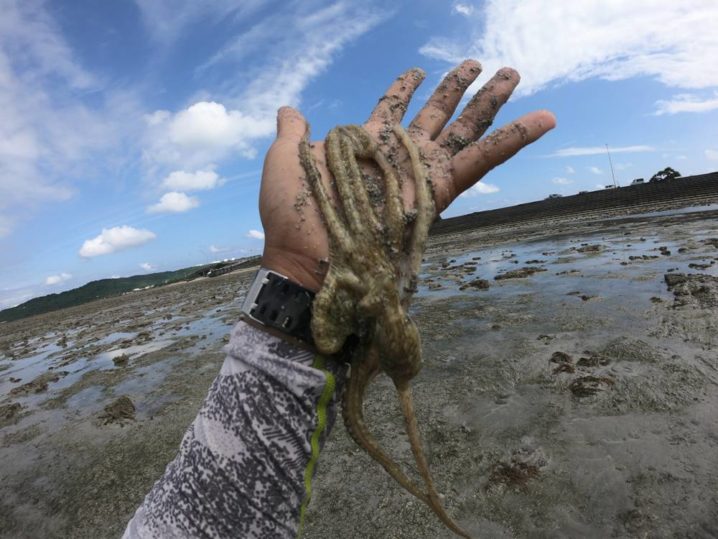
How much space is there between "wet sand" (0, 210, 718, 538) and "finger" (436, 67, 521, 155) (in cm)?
230

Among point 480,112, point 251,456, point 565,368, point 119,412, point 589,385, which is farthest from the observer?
point 119,412

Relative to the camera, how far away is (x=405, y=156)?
1.69 metres

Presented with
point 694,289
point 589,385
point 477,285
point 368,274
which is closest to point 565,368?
point 589,385

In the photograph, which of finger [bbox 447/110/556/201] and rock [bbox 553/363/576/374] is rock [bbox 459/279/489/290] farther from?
finger [bbox 447/110/556/201]

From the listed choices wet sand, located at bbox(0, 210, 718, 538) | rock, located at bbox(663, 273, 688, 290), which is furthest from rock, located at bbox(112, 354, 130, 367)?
rock, located at bbox(663, 273, 688, 290)

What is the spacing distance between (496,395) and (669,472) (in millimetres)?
1529

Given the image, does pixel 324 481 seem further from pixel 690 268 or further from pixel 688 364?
pixel 690 268

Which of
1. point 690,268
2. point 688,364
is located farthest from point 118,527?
point 690,268

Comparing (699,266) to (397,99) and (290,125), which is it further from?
(290,125)

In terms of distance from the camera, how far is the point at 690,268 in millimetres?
7508

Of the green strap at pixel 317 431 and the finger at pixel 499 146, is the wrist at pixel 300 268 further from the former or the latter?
the finger at pixel 499 146

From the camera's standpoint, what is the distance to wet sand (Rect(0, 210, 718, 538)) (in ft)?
8.91

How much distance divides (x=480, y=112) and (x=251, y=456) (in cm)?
163

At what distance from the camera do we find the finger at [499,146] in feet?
5.17
